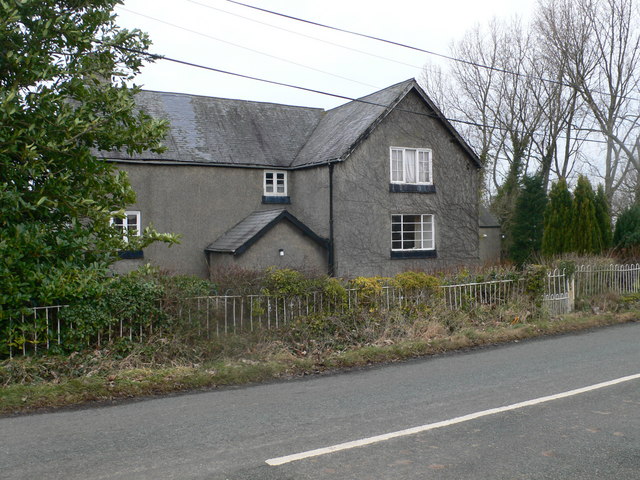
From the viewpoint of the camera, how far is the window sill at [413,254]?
23000 mm

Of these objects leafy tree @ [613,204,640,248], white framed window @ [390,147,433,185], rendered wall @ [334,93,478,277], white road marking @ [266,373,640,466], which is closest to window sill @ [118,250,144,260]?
rendered wall @ [334,93,478,277]

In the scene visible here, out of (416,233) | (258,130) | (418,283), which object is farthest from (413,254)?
(418,283)

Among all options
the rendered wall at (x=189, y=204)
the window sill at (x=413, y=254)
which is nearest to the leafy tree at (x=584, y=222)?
the window sill at (x=413, y=254)

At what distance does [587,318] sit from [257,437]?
36.1ft

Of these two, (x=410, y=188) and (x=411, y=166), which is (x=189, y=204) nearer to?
(x=410, y=188)

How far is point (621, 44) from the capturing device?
33.2m

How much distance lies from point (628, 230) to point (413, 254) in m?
8.86

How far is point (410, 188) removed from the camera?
23.4m

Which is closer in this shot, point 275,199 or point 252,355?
point 252,355

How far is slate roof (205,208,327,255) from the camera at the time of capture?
65.6 ft

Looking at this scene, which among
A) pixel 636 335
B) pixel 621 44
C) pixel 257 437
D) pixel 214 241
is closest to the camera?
pixel 257 437

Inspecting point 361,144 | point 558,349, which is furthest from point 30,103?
point 361,144

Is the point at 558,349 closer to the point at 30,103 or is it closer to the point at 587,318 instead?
the point at 587,318

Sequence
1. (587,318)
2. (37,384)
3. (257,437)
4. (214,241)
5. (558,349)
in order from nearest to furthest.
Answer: (257,437) < (37,384) < (558,349) < (587,318) < (214,241)
